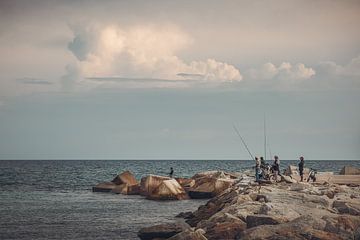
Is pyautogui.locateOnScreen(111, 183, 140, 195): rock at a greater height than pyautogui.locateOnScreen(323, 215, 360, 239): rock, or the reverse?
pyautogui.locateOnScreen(323, 215, 360, 239): rock

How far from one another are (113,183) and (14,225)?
2182cm

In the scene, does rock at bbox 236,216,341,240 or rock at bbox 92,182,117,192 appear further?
rock at bbox 92,182,117,192

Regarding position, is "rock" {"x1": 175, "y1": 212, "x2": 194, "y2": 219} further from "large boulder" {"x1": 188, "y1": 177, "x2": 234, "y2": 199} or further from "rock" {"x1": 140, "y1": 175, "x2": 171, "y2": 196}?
"rock" {"x1": 140, "y1": 175, "x2": 171, "y2": 196}

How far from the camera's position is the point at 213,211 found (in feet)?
84.1

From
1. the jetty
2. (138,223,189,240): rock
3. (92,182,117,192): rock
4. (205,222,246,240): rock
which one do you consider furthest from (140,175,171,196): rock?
(205,222,246,240): rock

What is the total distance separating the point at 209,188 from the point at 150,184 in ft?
17.2

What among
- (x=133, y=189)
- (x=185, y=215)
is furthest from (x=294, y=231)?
(x=133, y=189)

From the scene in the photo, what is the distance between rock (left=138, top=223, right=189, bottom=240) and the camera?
1886 centimetres

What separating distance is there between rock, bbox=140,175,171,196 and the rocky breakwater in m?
16.9

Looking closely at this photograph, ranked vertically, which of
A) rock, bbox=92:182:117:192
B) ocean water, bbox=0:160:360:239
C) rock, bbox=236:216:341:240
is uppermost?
rock, bbox=236:216:341:240

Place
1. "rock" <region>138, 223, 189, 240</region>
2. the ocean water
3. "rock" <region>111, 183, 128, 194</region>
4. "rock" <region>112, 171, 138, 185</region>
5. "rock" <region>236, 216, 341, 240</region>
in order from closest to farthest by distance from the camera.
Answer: "rock" <region>236, 216, 341, 240</region> → "rock" <region>138, 223, 189, 240</region> → the ocean water → "rock" <region>111, 183, 128, 194</region> → "rock" <region>112, 171, 138, 185</region>

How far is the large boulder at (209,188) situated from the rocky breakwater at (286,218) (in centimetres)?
1310

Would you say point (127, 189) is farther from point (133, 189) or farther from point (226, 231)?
point (226, 231)

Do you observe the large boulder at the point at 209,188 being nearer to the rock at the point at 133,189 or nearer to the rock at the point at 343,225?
the rock at the point at 133,189
